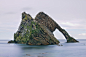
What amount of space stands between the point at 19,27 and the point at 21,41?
14208 mm

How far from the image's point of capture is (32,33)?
109 m

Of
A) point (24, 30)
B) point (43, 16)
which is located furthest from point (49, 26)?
point (24, 30)

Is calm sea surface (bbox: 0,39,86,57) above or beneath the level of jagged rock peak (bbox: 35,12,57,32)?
beneath

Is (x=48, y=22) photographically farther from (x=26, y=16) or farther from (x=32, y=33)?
(x=32, y=33)

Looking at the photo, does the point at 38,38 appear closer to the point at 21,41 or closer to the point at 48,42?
the point at 48,42

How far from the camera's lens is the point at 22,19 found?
135375 millimetres

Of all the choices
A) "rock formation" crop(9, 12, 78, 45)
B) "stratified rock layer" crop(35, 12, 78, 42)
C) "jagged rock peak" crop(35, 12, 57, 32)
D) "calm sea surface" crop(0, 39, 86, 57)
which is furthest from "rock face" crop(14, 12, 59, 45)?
"calm sea surface" crop(0, 39, 86, 57)

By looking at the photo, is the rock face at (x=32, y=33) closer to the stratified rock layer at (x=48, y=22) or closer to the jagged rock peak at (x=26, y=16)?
the jagged rock peak at (x=26, y=16)

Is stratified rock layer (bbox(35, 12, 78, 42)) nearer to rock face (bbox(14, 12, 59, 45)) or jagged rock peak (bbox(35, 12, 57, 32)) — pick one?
jagged rock peak (bbox(35, 12, 57, 32))

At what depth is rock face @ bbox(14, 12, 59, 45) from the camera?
353 feet

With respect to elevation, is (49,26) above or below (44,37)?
above

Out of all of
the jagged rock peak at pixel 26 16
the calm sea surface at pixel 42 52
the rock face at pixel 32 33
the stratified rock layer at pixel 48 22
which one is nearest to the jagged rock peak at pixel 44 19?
the stratified rock layer at pixel 48 22

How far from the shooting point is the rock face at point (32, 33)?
4237 inches

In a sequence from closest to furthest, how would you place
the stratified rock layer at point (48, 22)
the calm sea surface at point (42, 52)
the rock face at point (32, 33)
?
1. the calm sea surface at point (42, 52)
2. the rock face at point (32, 33)
3. the stratified rock layer at point (48, 22)
